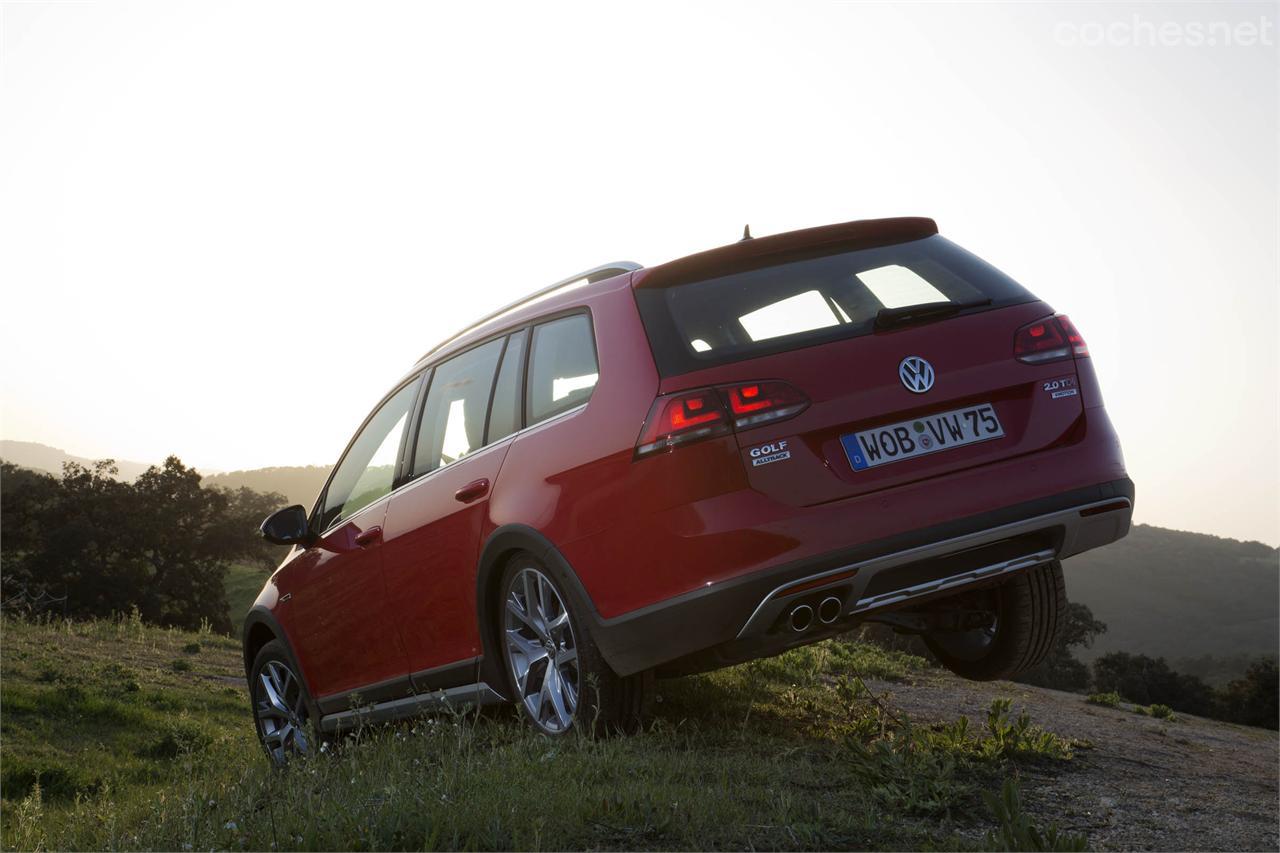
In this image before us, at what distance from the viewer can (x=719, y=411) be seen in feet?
14.5

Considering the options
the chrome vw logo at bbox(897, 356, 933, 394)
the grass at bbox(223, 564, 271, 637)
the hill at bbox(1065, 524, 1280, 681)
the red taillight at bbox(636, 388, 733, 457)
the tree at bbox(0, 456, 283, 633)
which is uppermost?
the chrome vw logo at bbox(897, 356, 933, 394)

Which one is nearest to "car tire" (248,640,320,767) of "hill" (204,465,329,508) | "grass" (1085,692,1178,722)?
"grass" (1085,692,1178,722)

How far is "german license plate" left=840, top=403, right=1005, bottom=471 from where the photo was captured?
4480mm

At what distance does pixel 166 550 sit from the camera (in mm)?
43031

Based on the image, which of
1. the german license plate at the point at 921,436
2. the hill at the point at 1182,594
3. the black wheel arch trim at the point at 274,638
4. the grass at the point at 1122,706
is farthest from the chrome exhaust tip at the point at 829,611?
the hill at the point at 1182,594

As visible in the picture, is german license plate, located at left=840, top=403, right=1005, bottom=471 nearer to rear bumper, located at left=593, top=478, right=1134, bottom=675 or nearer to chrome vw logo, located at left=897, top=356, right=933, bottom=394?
chrome vw logo, located at left=897, top=356, right=933, bottom=394

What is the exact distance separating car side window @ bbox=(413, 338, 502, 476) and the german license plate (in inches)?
72.7

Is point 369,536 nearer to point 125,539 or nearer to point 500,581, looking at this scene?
point 500,581

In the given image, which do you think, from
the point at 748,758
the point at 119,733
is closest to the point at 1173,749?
the point at 748,758

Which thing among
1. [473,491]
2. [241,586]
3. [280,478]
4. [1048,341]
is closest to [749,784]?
[473,491]

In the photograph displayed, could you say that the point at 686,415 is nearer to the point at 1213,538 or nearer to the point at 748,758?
the point at 748,758

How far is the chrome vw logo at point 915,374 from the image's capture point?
4.58m

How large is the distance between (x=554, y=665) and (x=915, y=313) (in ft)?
6.47

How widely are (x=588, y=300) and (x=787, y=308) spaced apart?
0.85 meters
